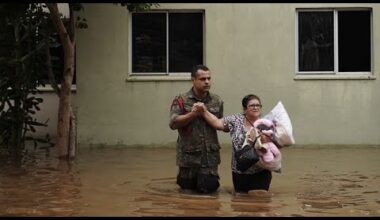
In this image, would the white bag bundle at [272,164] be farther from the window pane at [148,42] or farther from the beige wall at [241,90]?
the window pane at [148,42]

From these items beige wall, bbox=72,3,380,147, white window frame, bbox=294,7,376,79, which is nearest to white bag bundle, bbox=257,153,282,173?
beige wall, bbox=72,3,380,147

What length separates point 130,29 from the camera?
1574 centimetres

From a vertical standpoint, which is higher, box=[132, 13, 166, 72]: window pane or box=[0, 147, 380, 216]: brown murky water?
box=[132, 13, 166, 72]: window pane

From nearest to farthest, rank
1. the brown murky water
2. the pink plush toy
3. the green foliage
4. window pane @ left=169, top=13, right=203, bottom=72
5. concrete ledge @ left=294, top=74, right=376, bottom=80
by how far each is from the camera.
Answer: the brown murky water → the pink plush toy → the green foliage → concrete ledge @ left=294, top=74, right=376, bottom=80 → window pane @ left=169, top=13, right=203, bottom=72

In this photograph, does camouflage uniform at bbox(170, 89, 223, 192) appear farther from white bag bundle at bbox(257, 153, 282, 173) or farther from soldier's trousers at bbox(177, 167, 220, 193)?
white bag bundle at bbox(257, 153, 282, 173)

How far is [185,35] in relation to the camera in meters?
15.8

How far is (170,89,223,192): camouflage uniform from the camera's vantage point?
27.0 feet

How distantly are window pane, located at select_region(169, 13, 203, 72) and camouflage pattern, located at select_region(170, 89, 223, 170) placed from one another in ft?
24.9

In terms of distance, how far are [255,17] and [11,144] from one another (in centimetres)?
642

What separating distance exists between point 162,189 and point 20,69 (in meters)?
5.84

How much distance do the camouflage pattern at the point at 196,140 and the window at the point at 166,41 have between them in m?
7.51

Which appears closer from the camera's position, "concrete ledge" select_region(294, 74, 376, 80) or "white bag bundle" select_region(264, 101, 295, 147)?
"white bag bundle" select_region(264, 101, 295, 147)

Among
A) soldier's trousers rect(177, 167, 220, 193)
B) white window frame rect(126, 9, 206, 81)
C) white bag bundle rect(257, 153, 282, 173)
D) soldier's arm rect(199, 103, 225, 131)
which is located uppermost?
white window frame rect(126, 9, 206, 81)

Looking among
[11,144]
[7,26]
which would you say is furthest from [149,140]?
[7,26]
